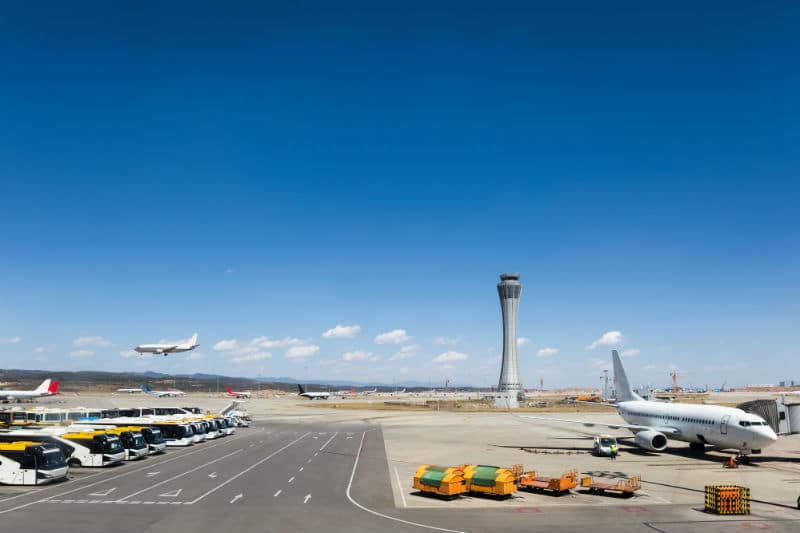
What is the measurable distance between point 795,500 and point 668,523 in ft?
44.2

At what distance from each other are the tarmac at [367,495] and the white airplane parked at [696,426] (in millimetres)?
2048

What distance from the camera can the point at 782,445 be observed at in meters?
74.8

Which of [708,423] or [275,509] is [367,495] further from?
[708,423]

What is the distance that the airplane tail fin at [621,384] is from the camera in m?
79.5

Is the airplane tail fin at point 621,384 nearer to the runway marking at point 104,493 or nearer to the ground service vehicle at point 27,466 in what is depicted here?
the runway marking at point 104,493

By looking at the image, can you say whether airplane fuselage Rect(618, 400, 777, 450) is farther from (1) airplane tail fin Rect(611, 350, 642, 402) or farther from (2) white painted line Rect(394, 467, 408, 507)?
(2) white painted line Rect(394, 467, 408, 507)

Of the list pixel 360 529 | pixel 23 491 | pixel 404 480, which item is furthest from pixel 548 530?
pixel 23 491

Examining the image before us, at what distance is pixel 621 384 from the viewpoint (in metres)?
81.0

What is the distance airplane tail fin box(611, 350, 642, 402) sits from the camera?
261ft

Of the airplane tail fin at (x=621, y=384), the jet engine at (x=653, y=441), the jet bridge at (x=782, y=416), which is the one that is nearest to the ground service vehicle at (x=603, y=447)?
the jet engine at (x=653, y=441)

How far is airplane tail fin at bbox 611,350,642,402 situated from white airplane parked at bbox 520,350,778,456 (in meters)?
3.32

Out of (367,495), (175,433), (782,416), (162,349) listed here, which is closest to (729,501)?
(367,495)

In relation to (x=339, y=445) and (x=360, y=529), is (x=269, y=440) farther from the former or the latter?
(x=360, y=529)

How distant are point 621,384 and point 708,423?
22887 mm
